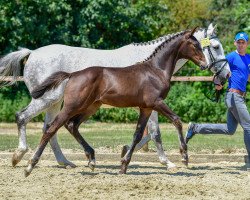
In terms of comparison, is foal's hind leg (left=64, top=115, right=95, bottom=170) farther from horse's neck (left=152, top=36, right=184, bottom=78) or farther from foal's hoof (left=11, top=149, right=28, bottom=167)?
horse's neck (left=152, top=36, right=184, bottom=78)

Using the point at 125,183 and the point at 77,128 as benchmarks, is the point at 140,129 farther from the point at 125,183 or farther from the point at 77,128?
the point at 125,183

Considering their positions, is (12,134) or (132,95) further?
(12,134)

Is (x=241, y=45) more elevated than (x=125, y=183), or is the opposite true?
(x=241, y=45)

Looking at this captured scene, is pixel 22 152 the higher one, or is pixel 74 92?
pixel 74 92

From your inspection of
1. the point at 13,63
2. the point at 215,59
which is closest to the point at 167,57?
the point at 215,59

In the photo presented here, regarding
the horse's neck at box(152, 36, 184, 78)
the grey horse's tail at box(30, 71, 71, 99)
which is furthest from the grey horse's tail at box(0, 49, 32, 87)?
the horse's neck at box(152, 36, 184, 78)

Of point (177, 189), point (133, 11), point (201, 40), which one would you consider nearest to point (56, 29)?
point (133, 11)

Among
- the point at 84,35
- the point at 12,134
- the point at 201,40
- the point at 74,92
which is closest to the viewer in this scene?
the point at 74,92

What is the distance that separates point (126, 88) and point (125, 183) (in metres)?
1.53

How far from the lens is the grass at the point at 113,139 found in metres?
14.0

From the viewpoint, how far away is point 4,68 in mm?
11602

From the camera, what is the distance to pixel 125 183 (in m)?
8.74

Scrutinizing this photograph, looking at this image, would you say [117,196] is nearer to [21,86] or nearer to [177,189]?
[177,189]

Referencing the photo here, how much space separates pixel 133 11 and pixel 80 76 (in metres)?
13.6
